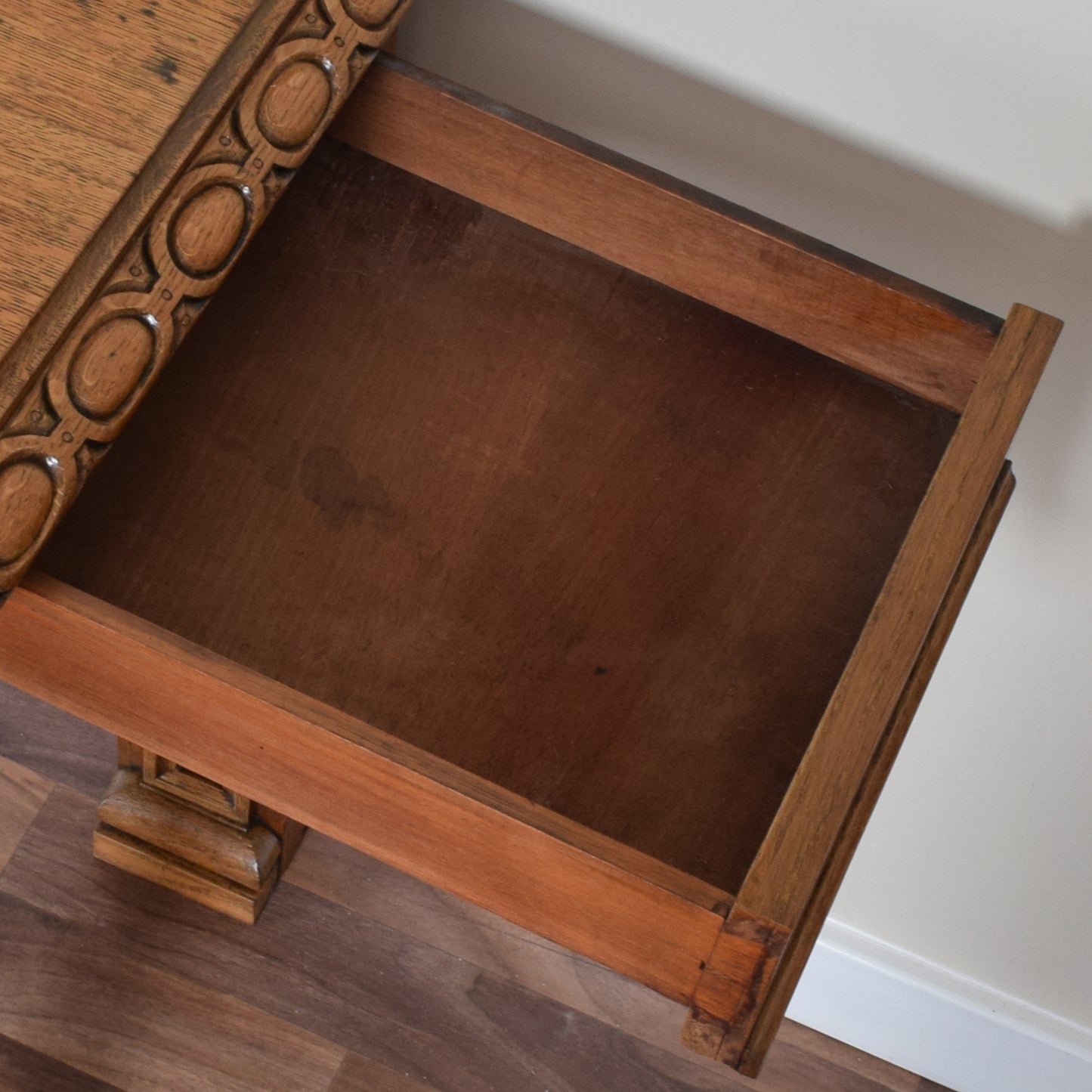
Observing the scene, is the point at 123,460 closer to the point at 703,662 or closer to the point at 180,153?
the point at 180,153

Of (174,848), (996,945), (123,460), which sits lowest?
(174,848)

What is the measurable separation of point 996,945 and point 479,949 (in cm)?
47

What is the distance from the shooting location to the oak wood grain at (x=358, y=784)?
1.51 feet

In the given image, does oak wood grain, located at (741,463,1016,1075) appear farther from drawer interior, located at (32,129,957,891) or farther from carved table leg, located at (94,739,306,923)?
carved table leg, located at (94,739,306,923)

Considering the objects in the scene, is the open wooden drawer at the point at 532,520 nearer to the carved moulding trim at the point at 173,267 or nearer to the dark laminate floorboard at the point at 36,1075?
the carved moulding trim at the point at 173,267

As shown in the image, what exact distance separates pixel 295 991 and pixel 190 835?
0.18m

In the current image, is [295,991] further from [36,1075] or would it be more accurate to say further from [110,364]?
[110,364]

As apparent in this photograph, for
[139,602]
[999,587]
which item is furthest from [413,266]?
[999,587]

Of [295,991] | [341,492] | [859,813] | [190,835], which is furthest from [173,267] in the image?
[295,991]

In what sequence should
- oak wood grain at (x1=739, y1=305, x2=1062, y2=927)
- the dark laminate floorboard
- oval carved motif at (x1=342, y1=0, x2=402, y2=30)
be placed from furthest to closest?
1. the dark laminate floorboard
2. oval carved motif at (x1=342, y1=0, x2=402, y2=30)
3. oak wood grain at (x1=739, y1=305, x2=1062, y2=927)

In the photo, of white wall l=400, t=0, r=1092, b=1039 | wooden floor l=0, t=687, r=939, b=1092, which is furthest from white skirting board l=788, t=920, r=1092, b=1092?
white wall l=400, t=0, r=1092, b=1039

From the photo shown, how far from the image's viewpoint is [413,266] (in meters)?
0.66

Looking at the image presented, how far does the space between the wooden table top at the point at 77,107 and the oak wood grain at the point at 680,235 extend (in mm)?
124

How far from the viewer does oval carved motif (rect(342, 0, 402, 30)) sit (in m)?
0.57
